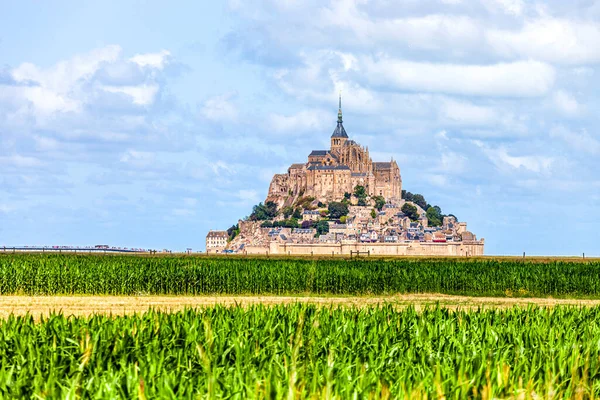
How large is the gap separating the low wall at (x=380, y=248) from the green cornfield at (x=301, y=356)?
158m

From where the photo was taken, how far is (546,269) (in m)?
45.3

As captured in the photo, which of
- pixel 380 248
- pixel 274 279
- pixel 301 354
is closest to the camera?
pixel 301 354

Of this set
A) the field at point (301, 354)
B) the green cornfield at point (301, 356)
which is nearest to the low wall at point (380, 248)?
the field at point (301, 354)

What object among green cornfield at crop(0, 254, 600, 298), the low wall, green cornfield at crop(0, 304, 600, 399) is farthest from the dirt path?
the low wall

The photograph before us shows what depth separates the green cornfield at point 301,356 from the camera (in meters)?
8.70

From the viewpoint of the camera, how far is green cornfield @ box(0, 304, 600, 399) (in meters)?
8.70

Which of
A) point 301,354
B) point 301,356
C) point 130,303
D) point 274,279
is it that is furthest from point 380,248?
point 301,354

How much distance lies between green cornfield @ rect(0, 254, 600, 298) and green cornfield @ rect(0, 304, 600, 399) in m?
24.0

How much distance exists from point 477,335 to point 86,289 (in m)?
27.7

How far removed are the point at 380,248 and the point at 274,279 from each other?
464 feet

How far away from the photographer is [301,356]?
11203 mm

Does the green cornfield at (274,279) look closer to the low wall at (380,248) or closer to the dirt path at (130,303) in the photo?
the dirt path at (130,303)

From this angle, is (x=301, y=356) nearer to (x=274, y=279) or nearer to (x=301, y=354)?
(x=301, y=354)

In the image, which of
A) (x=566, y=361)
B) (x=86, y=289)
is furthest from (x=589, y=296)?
(x=566, y=361)
